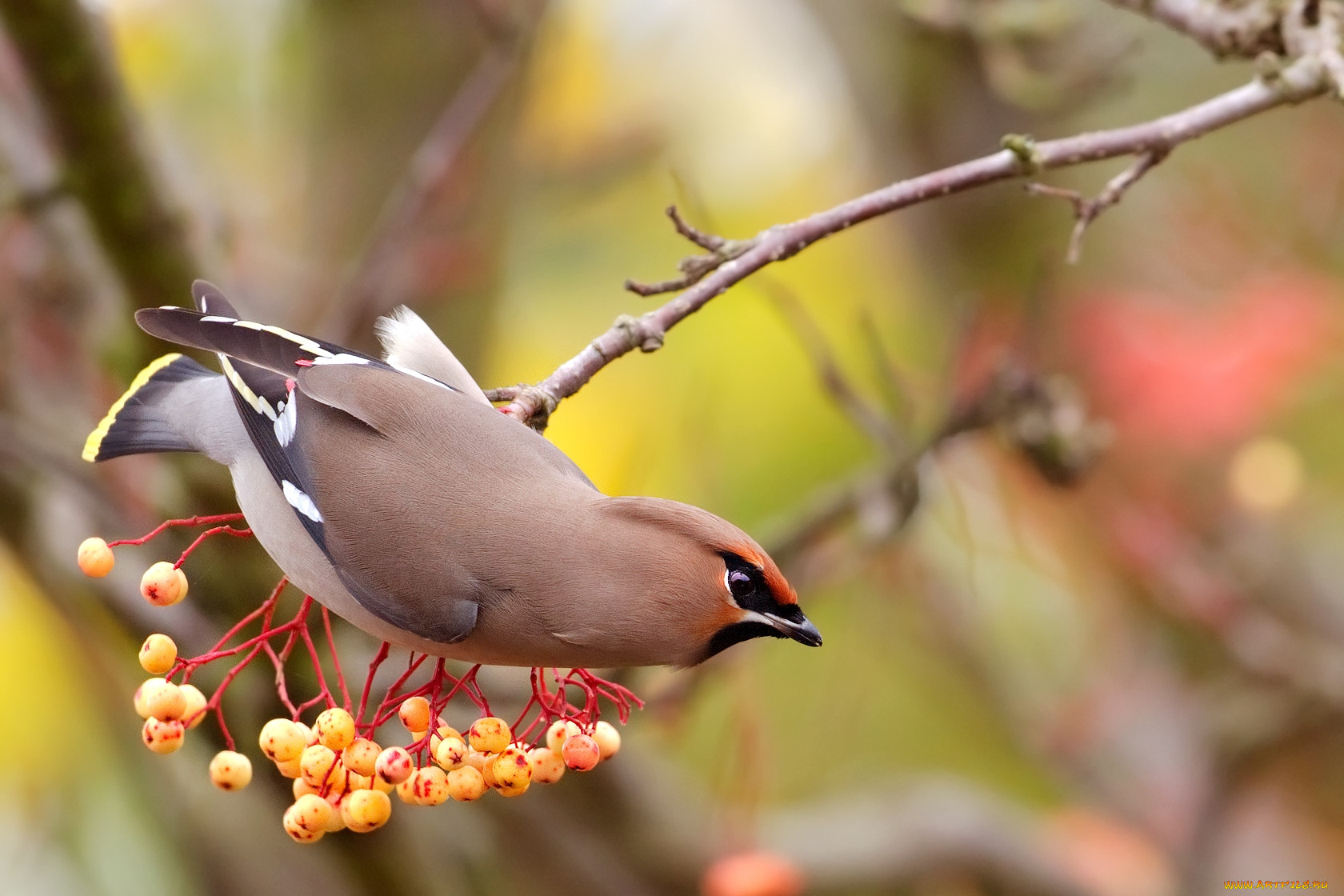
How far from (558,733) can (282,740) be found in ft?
1.33

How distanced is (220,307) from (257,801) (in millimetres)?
2082

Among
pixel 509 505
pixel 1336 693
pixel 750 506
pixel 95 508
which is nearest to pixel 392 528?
pixel 509 505

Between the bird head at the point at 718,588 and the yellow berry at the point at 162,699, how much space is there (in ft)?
2.27

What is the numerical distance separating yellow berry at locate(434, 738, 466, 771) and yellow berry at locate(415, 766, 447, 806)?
0.06 ft

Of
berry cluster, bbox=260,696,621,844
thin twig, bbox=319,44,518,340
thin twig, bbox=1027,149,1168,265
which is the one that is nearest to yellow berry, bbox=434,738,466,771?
berry cluster, bbox=260,696,621,844

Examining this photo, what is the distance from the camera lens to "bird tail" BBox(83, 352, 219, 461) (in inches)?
101

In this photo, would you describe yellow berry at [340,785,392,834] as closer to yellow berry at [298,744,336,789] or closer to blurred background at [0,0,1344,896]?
yellow berry at [298,744,336,789]

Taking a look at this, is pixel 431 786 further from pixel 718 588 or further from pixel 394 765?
pixel 718 588

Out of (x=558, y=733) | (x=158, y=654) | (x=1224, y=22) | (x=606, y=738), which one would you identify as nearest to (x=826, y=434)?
(x=1224, y=22)

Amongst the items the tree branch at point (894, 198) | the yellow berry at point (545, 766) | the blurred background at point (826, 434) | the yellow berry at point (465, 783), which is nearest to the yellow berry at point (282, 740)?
the yellow berry at point (465, 783)

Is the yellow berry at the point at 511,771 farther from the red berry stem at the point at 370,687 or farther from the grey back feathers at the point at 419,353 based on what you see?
the grey back feathers at the point at 419,353

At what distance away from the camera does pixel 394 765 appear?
1.89m

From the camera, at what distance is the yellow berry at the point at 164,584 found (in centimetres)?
210

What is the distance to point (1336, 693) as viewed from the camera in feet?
14.8
